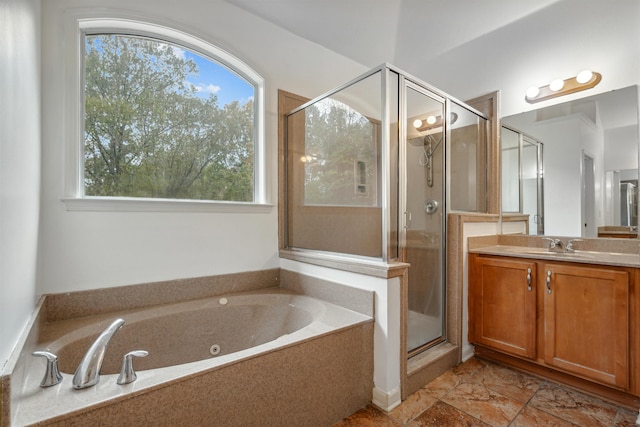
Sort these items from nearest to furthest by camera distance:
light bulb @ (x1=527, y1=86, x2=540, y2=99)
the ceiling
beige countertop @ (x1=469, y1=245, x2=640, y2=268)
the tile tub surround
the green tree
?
1. the tile tub surround
2. beige countertop @ (x1=469, y1=245, x2=640, y2=268)
3. the green tree
4. the ceiling
5. light bulb @ (x1=527, y1=86, x2=540, y2=99)

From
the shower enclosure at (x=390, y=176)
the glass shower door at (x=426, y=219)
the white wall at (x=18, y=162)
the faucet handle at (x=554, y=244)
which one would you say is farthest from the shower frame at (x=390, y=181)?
the white wall at (x=18, y=162)

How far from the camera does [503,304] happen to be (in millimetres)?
2082

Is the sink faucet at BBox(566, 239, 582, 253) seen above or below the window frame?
below

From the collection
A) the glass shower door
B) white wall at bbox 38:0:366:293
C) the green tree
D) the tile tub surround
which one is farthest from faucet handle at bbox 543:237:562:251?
the green tree

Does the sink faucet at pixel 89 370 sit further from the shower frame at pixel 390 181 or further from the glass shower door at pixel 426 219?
the glass shower door at pixel 426 219

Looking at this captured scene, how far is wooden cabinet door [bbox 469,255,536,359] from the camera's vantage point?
76.9 inches

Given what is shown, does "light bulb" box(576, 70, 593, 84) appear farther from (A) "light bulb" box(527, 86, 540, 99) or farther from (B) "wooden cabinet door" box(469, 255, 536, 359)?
(B) "wooden cabinet door" box(469, 255, 536, 359)

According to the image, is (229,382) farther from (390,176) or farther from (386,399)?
(390,176)

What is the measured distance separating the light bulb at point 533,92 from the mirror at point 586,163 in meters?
0.13

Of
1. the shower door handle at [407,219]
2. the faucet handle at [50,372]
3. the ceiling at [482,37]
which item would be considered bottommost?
the faucet handle at [50,372]

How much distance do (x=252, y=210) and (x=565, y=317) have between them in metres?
2.21

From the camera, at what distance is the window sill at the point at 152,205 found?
5.47ft

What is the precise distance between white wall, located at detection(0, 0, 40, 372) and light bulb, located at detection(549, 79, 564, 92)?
315cm

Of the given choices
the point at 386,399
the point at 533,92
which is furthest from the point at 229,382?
the point at 533,92
